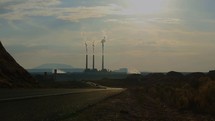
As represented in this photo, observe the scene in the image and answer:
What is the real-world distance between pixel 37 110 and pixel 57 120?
10.6 feet

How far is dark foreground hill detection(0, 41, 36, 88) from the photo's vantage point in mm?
53969

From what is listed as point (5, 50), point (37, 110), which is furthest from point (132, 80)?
point (37, 110)

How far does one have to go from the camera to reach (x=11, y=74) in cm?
5778

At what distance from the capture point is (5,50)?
64.5 meters

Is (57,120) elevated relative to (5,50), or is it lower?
lower

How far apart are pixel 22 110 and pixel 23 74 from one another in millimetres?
41702

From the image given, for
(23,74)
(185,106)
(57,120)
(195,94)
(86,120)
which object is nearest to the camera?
(57,120)

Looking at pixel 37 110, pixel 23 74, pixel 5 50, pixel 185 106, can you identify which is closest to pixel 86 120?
pixel 37 110

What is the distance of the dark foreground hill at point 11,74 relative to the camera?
54.0 meters

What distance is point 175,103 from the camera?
41156 millimetres

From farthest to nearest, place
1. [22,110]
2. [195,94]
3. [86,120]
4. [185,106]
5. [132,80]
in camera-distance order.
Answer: [132,80] < [195,94] < [185,106] < [22,110] < [86,120]

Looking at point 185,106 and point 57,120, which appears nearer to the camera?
point 57,120

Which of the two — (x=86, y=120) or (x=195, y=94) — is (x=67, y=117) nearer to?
(x=86, y=120)

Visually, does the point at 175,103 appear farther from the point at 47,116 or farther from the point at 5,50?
the point at 5,50
